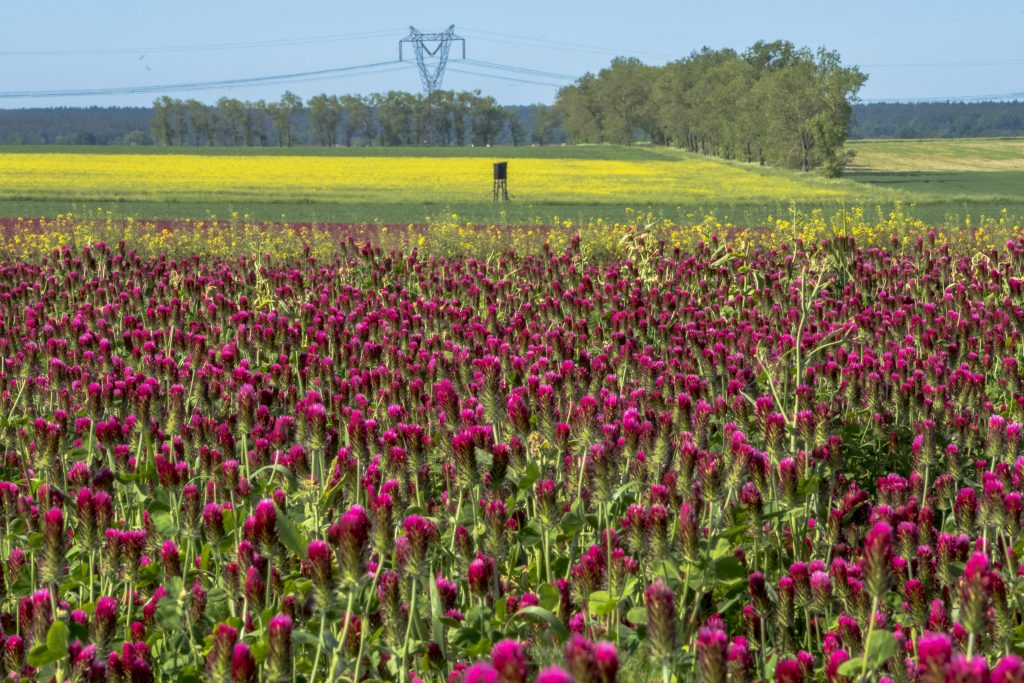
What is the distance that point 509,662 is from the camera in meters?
1.67

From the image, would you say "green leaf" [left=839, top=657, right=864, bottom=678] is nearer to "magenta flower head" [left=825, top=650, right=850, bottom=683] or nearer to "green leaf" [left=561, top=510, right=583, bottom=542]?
"magenta flower head" [left=825, top=650, right=850, bottom=683]

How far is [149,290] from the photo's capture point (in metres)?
10.4

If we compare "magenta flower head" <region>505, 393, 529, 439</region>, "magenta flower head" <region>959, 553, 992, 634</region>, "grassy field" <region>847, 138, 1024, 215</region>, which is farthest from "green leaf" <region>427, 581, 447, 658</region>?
"grassy field" <region>847, 138, 1024, 215</region>

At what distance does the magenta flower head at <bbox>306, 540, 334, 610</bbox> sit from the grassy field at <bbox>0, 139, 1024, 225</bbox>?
24.2m

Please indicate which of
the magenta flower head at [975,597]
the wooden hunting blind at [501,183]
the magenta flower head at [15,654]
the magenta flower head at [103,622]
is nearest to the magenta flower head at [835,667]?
the magenta flower head at [975,597]

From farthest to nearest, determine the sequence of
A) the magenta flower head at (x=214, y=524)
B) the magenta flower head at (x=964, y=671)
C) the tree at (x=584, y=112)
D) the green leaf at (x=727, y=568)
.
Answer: the tree at (x=584, y=112) < the magenta flower head at (x=214, y=524) < the green leaf at (x=727, y=568) < the magenta flower head at (x=964, y=671)

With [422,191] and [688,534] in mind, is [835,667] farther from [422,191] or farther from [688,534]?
[422,191]

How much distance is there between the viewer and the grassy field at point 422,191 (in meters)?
36.4

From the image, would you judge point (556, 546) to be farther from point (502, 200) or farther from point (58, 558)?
point (502, 200)

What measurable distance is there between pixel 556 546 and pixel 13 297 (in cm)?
666

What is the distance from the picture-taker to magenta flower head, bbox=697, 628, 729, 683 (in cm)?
218

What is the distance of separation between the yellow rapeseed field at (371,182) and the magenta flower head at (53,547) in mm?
39909

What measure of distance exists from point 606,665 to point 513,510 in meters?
2.26

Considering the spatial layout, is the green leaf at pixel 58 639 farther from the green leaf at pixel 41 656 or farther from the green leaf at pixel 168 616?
the green leaf at pixel 168 616
